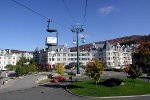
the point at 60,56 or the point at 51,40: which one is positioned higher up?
the point at 60,56

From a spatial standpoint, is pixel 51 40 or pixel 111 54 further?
pixel 111 54

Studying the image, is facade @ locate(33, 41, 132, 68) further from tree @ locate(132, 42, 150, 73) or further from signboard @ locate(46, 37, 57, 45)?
signboard @ locate(46, 37, 57, 45)

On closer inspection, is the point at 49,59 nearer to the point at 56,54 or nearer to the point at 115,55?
the point at 56,54

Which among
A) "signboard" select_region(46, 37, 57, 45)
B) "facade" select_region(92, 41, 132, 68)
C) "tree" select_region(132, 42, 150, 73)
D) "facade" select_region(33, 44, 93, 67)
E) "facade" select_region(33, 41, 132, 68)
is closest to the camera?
"signboard" select_region(46, 37, 57, 45)

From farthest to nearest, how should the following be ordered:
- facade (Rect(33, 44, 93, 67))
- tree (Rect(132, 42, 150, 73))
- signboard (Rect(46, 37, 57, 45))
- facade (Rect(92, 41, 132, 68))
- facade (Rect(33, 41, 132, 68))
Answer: facade (Rect(33, 44, 93, 67))
facade (Rect(33, 41, 132, 68))
facade (Rect(92, 41, 132, 68))
tree (Rect(132, 42, 150, 73))
signboard (Rect(46, 37, 57, 45))

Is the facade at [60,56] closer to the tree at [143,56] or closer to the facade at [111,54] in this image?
the facade at [111,54]

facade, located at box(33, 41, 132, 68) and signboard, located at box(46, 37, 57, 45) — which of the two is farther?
facade, located at box(33, 41, 132, 68)

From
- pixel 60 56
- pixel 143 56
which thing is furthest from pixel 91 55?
pixel 143 56

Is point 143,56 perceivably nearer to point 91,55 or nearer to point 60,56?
point 91,55

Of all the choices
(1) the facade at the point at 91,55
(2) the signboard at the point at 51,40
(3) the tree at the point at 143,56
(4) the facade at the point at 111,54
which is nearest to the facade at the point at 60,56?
(1) the facade at the point at 91,55

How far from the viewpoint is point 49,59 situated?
457 ft

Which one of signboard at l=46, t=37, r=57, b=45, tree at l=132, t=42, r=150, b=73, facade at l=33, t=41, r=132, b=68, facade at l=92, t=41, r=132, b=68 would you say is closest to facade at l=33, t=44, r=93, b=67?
facade at l=33, t=41, r=132, b=68

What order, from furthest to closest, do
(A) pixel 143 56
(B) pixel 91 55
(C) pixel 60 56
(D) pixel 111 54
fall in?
(B) pixel 91 55, (C) pixel 60 56, (D) pixel 111 54, (A) pixel 143 56

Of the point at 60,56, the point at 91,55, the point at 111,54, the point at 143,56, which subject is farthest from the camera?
the point at 91,55
